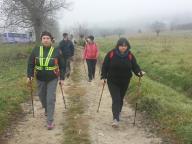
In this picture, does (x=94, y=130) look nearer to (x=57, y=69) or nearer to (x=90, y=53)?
(x=57, y=69)

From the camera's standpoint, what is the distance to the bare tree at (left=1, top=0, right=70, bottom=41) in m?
40.2

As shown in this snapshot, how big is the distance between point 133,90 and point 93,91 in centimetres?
167

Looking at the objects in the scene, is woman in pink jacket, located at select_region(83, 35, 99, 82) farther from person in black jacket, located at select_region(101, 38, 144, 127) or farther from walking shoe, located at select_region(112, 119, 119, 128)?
walking shoe, located at select_region(112, 119, 119, 128)

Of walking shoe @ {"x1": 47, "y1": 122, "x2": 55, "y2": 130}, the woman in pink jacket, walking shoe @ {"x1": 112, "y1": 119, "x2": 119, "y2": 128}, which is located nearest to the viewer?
walking shoe @ {"x1": 47, "y1": 122, "x2": 55, "y2": 130}

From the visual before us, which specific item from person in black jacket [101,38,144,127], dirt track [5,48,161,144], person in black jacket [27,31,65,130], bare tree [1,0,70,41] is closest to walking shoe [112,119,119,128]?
person in black jacket [101,38,144,127]

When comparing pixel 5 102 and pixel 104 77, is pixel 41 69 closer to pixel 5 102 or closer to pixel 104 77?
pixel 104 77

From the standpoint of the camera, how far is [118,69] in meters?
10.5

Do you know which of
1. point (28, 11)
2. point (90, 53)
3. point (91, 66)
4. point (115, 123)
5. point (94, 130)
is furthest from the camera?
point (28, 11)

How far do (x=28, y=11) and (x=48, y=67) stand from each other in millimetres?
31708

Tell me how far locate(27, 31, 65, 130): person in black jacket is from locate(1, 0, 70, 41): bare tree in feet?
101

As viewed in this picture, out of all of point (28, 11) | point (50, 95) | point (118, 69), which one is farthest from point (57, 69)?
point (28, 11)

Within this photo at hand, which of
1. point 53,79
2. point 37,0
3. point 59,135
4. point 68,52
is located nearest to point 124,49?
point 53,79

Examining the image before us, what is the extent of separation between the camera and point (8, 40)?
8981 centimetres

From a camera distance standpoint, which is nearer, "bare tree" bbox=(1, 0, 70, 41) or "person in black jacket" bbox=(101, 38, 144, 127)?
"person in black jacket" bbox=(101, 38, 144, 127)
